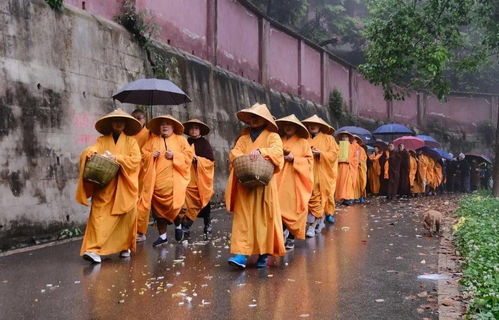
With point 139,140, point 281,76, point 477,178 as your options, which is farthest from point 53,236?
point 477,178

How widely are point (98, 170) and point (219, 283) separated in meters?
2.03

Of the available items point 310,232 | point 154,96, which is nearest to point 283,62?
point 154,96

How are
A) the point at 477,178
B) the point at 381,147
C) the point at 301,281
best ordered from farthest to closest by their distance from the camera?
the point at 477,178
the point at 381,147
the point at 301,281

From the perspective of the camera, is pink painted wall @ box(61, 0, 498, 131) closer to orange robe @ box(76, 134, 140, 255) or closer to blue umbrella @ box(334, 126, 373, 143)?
blue umbrella @ box(334, 126, 373, 143)

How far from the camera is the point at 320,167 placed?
9656 millimetres

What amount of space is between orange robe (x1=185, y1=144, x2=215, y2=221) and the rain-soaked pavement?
0.62 meters

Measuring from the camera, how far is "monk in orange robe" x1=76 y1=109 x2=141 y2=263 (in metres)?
6.95

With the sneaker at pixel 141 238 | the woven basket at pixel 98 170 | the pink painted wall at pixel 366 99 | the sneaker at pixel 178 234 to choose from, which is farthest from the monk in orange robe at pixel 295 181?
the pink painted wall at pixel 366 99

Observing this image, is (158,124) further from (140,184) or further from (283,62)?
(283,62)

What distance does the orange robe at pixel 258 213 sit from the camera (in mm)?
6375

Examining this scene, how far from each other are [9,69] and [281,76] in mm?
12999

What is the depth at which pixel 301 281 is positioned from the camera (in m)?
5.90

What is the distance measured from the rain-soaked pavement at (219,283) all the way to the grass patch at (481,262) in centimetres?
34

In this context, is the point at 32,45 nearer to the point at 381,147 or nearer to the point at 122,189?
the point at 122,189
